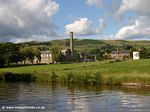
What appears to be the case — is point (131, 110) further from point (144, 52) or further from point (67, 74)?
point (144, 52)

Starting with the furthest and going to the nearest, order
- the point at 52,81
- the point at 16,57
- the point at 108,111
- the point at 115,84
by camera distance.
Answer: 1. the point at 16,57
2. the point at 52,81
3. the point at 115,84
4. the point at 108,111

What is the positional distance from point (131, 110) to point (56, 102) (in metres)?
10.5

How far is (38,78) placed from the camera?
3467 inches

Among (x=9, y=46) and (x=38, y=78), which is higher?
(x=9, y=46)

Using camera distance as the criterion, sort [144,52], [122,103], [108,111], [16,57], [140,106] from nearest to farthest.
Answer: [108,111]
[140,106]
[122,103]
[16,57]
[144,52]

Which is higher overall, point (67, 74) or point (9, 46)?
point (9, 46)

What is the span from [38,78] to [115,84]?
23.8 meters

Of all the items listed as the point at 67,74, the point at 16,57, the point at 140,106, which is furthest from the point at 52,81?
the point at 16,57

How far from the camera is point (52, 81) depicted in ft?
273

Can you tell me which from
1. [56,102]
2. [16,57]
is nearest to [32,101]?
[56,102]

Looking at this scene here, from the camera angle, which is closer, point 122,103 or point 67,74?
point 122,103

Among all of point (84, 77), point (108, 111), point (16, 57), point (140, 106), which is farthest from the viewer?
point (16, 57)

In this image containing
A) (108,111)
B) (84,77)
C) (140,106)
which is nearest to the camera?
(108,111)

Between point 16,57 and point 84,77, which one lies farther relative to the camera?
point 16,57
